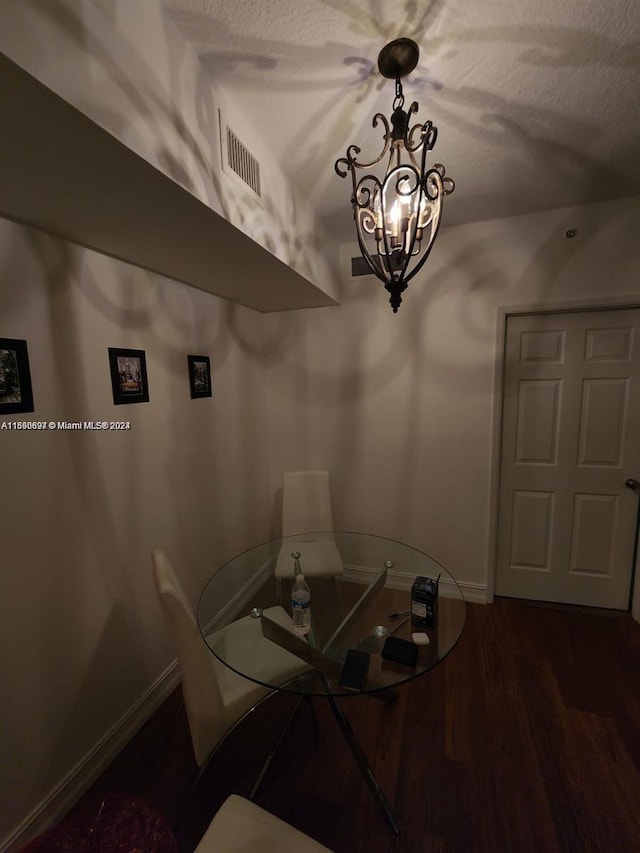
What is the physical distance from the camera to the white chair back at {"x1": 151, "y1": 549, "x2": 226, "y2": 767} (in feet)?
3.61

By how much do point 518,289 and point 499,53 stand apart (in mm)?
1314

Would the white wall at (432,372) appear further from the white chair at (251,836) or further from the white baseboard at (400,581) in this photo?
the white chair at (251,836)

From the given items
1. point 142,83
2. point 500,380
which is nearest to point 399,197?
point 142,83

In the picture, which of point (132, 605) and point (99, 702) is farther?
point (132, 605)

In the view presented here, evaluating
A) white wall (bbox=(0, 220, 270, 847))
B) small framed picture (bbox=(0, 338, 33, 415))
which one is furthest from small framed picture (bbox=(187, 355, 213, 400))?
small framed picture (bbox=(0, 338, 33, 415))

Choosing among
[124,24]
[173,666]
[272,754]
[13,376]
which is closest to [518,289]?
[124,24]

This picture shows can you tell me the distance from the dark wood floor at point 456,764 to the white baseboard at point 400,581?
50cm

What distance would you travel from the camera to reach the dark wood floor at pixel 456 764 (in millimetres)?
1207

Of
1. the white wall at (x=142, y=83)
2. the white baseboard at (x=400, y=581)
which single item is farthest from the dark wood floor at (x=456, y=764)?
the white wall at (x=142, y=83)

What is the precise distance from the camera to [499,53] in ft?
3.56

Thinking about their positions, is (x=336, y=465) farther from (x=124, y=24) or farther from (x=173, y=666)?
(x=124, y=24)

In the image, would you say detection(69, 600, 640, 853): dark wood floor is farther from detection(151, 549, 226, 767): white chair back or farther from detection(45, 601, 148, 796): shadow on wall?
detection(151, 549, 226, 767): white chair back

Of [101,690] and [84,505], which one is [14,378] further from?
[101,690]

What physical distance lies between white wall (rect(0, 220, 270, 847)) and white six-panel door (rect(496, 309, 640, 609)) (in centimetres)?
207
